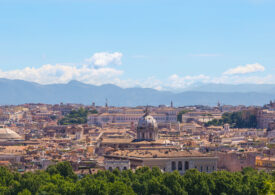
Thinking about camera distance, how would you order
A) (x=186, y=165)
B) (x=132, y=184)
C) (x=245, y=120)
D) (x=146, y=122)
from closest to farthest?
(x=132, y=184), (x=186, y=165), (x=146, y=122), (x=245, y=120)

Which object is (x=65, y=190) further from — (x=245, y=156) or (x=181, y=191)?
(x=245, y=156)

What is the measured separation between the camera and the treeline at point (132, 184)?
6488cm

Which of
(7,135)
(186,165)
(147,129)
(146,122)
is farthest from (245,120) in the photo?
(186,165)

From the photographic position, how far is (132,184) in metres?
71.3

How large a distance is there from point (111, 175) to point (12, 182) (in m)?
8.76

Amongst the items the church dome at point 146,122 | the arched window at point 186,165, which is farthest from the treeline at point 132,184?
the church dome at point 146,122

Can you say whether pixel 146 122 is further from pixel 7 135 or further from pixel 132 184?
pixel 7 135

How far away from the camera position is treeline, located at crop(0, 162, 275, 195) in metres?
64.9

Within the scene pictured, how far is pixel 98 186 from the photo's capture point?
65.0 m

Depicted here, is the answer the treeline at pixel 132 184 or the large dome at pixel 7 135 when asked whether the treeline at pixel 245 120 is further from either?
the treeline at pixel 132 184

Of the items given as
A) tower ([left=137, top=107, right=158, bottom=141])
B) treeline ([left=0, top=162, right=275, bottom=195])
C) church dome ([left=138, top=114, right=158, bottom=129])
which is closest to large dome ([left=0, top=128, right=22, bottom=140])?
tower ([left=137, top=107, right=158, bottom=141])

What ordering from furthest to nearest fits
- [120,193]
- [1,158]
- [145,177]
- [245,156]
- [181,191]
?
[1,158], [245,156], [145,177], [181,191], [120,193]

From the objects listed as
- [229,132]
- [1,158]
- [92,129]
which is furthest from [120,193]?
[92,129]

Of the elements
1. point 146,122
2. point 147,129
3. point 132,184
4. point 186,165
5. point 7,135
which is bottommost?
point 132,184
